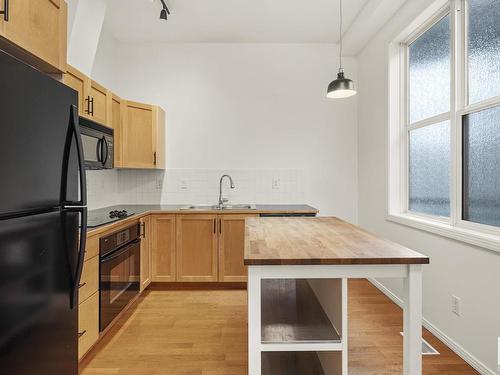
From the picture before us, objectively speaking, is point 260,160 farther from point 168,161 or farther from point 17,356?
point 17,356

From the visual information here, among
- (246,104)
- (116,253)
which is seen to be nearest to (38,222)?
Result: (116,253)

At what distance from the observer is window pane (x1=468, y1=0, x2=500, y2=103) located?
2027mm

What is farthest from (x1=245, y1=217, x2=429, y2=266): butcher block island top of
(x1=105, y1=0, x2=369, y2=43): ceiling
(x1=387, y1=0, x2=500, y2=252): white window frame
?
(x1=105, y1=0, x2=369, y2=43): ceiling

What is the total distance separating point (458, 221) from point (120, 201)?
3.70 metres

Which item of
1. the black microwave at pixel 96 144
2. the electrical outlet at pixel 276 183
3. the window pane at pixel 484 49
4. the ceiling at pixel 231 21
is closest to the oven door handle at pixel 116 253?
the black microwave at pixel 96 144

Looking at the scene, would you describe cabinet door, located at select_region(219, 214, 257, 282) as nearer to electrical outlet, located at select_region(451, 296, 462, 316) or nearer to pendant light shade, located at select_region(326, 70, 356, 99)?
pendant light shade, located at select_region(326, 70, 356, 99)

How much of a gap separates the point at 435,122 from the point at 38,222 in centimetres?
293

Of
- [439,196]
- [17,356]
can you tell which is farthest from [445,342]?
[17,356]

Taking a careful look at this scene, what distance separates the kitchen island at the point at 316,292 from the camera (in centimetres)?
135

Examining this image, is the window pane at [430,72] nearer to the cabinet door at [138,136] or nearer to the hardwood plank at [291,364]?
the hardwood plank at [291,364]

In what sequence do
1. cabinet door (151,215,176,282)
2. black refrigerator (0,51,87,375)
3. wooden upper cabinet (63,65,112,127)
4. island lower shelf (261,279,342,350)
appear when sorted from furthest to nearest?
cabinet door (151,215,176,282) < wooden upper cabinet (63,65,112,127) < island lower shelf (261,279,342,350) < black refrigerator (0,51,87,375)

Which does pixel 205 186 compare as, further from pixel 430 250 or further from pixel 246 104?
pixel 430 250

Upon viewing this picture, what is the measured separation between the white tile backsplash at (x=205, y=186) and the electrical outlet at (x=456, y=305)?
2169mm

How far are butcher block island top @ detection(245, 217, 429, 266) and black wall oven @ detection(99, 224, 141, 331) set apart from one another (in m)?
1.10
